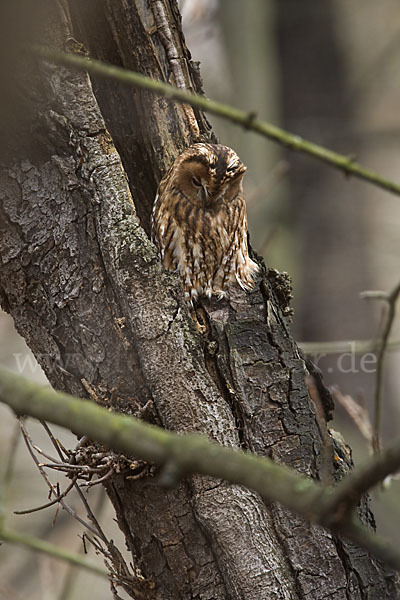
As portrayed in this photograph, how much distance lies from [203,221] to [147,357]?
880 mm

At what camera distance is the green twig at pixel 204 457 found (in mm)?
1229

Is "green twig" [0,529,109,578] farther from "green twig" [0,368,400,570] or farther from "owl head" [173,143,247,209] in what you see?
"owl head" [173,143,247,209]

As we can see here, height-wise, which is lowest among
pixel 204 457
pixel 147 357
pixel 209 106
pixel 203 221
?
pixel 204 457

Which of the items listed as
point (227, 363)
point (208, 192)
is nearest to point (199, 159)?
point (208, 192)

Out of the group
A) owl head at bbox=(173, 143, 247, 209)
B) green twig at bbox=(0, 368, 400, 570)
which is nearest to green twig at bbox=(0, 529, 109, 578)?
green twig at bbox=(0, 368, 400, 570)

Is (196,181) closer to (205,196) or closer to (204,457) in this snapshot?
(205,196)

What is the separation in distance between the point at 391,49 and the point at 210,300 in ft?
15.1

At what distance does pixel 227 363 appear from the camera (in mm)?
2379

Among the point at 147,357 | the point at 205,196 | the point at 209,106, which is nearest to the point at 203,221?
the point at 205,196

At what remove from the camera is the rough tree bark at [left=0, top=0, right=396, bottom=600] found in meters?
2.26

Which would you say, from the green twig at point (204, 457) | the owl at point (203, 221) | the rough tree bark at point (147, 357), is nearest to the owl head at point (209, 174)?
the owl at point (203, 221)

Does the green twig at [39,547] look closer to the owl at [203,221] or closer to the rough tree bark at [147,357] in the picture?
the rough tree bark at [147,357]

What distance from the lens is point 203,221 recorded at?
298 cm

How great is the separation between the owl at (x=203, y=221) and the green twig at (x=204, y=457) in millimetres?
1237
